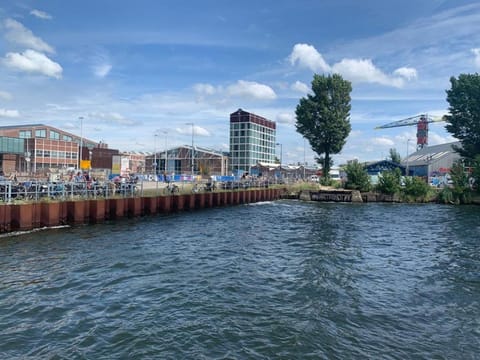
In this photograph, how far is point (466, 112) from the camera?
62344 mm

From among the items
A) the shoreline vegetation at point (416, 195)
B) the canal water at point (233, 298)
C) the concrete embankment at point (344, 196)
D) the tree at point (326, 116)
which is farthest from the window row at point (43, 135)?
the canal water at point (233, 298)

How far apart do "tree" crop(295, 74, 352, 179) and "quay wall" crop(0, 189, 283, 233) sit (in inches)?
1345

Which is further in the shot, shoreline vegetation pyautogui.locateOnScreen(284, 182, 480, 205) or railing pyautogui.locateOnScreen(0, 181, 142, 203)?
shoreline vegetation pyautogui.locateOnScreen(284, 182, 480, 205)

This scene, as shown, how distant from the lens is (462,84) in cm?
Result: 6281

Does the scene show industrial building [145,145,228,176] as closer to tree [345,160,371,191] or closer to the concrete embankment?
tree [345,160,371,191]

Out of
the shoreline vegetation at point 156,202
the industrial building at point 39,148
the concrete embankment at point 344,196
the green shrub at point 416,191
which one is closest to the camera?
the shoreline vegetation at point 156,202

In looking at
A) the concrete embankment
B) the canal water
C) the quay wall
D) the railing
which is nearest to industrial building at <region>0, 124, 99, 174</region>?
the concrete embankment

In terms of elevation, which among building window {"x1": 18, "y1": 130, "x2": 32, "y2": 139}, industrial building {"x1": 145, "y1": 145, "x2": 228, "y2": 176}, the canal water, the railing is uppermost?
building window {"x1": 18, "y1": 130, "x2": 32, "y2": 139}

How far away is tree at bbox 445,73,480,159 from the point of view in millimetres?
61250

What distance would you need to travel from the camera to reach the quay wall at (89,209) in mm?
21703

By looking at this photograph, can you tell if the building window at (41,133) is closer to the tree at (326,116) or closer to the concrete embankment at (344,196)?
the tree at (326,116)

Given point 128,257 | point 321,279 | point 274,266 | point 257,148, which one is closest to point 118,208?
point 128,257

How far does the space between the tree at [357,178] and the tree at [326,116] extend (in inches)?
319

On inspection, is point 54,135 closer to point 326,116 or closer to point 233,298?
point 326,116
